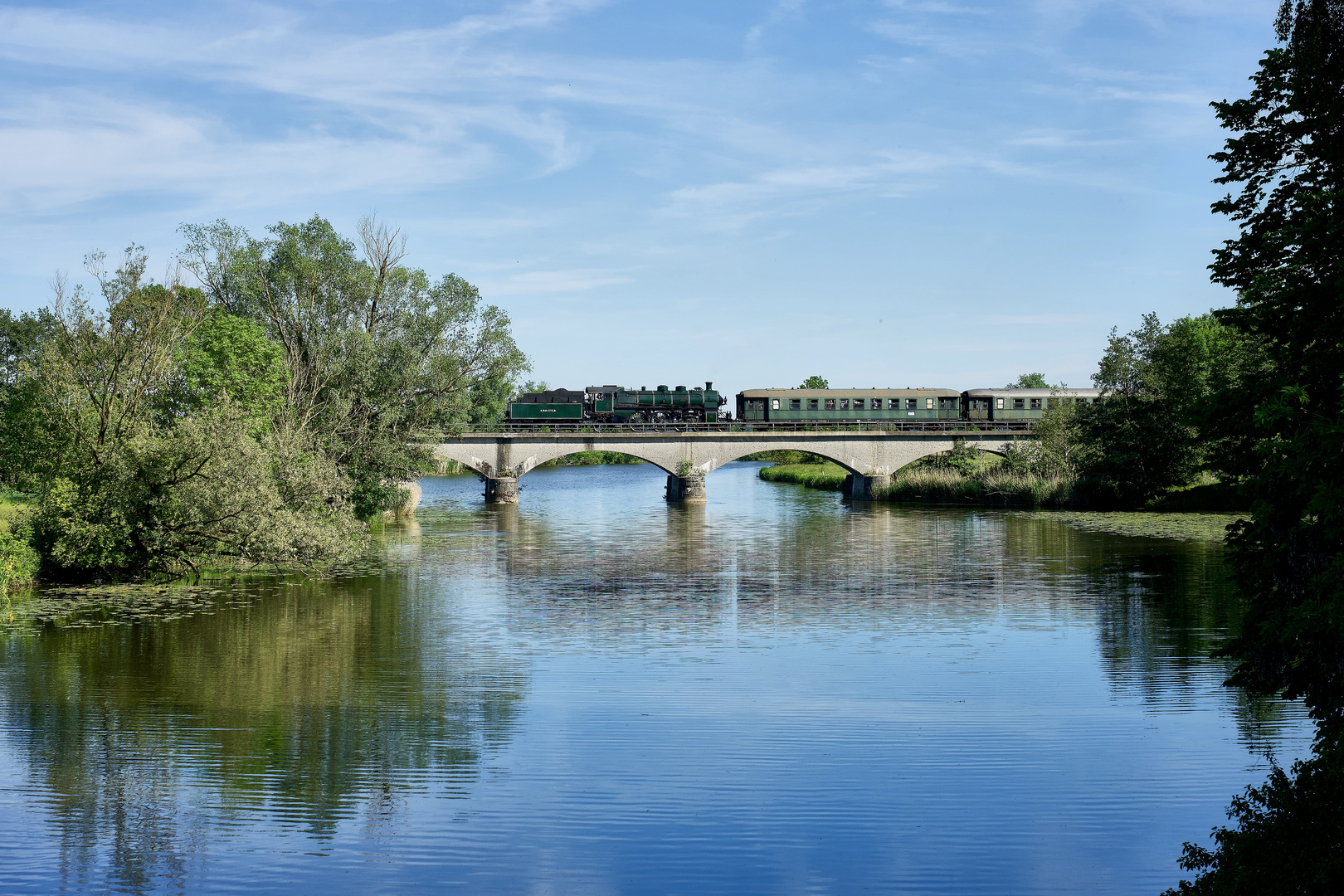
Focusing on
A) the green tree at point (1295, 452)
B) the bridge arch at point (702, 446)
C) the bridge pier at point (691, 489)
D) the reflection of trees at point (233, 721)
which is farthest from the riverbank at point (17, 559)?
the bridge pier at point (691, 489)

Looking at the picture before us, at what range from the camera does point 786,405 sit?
261 feet

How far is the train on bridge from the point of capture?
78875 millimetres

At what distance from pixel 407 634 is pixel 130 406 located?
13.0 metres

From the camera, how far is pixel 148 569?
101ft

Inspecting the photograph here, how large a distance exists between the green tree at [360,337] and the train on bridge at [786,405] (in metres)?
31.1

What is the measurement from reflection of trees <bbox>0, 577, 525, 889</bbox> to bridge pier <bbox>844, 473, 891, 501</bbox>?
5376 cm

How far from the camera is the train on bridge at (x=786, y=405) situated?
78.9m

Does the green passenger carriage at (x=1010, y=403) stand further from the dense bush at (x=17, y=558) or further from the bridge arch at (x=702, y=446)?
the dense bush at (x=17, y=558)

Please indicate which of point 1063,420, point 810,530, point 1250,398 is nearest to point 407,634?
point 1250,398

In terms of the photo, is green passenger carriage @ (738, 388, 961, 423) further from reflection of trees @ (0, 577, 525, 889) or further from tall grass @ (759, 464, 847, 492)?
reflection of trees @ (0, 577, 525, 889)

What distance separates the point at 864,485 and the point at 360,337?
43985mm

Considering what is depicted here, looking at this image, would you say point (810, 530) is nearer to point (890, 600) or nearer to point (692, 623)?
point (890, 600)

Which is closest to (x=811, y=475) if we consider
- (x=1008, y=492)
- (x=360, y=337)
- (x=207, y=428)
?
(x=1008, y=492)

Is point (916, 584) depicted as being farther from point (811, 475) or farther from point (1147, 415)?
point (811, 475)
